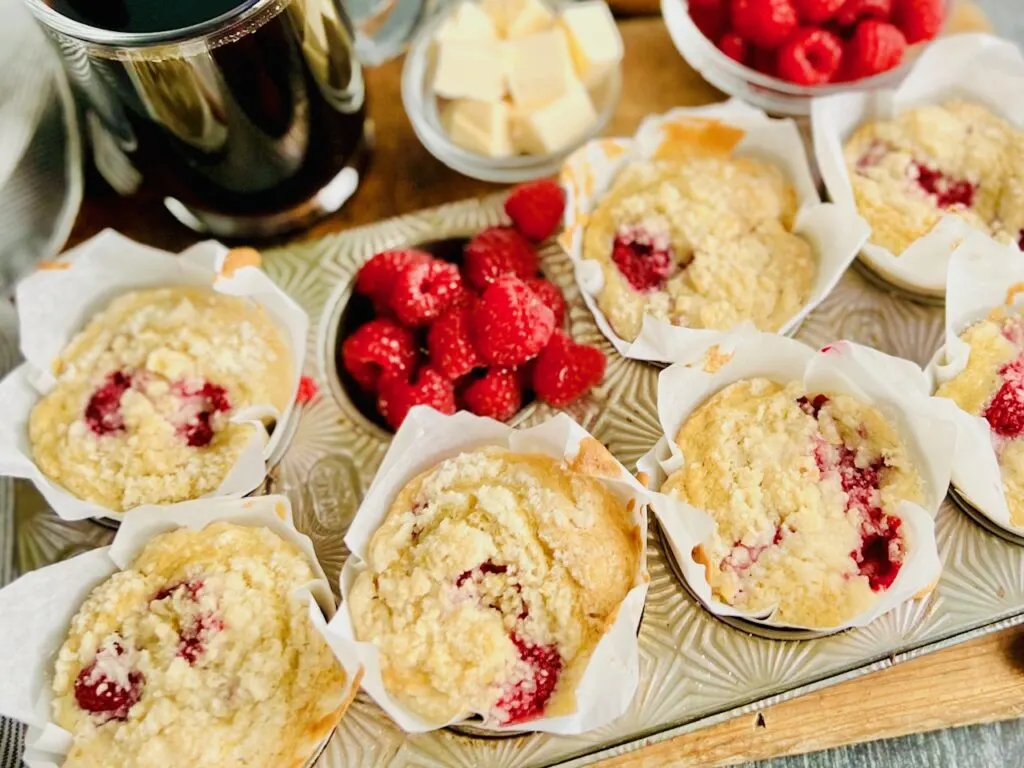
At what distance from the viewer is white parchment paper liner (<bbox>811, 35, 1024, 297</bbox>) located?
1816mm

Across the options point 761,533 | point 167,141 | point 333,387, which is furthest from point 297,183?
point 761,533

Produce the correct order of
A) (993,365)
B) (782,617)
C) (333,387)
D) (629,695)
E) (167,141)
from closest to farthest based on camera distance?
1. (629,695)
2. (782,617)
3. (993,365)
4. (167,141)
5. (333,387)

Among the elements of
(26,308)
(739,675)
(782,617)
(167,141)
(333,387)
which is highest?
(167,141)

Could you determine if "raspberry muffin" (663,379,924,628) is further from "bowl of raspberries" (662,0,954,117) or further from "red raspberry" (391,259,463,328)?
"bowl of raspberries" (662,0,954,117)

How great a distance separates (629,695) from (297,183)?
1.22m

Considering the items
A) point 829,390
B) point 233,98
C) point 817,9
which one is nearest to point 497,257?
point 233,98

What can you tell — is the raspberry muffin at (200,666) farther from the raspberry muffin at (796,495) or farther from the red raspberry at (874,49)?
the red raspberry at (874,49)

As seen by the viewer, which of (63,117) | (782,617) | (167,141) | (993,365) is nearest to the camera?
(782,617)

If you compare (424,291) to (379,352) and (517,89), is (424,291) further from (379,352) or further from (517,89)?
(517,89)

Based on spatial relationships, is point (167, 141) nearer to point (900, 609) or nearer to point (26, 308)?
point (26, 308)

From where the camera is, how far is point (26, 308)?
180 cm

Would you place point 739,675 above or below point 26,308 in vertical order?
below

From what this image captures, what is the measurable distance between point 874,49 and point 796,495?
1.05m

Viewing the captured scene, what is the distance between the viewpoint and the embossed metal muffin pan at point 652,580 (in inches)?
61.8
